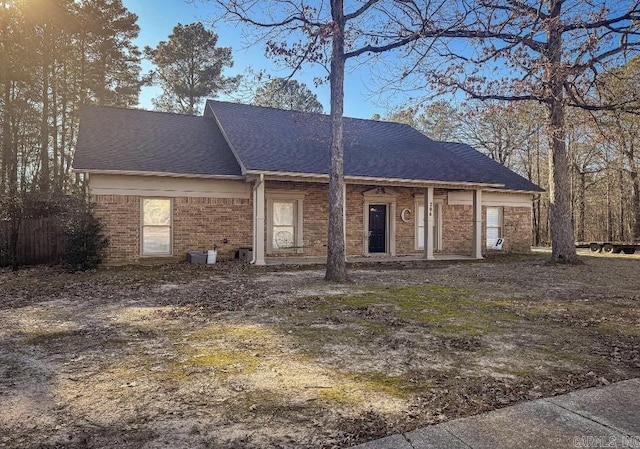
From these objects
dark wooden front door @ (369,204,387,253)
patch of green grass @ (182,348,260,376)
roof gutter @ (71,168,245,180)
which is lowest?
patch of green grass @ (182,348,260,376)

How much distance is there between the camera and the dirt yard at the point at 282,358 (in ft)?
9.70

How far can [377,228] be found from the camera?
53.5 ft

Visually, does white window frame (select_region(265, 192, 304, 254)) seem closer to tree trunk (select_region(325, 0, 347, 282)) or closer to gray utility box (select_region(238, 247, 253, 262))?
gray utility box (select_region(238, 247, 253, 262))

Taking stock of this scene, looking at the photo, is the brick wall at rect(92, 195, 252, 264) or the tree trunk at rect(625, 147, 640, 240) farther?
the tree trunk at rect(625, 147, 640, 240)

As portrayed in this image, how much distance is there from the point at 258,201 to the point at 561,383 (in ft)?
33.2

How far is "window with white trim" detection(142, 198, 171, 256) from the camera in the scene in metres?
13.0

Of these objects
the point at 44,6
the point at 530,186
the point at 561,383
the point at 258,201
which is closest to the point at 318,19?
the point at 258,201

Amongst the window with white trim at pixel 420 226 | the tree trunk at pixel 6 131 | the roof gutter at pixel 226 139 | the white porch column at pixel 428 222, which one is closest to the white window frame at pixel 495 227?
the window with white trim at pixel 420 226

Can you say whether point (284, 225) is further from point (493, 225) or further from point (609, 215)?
point (609, 215)

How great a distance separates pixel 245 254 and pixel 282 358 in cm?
954

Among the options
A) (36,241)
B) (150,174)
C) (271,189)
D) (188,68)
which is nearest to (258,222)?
(271,189)

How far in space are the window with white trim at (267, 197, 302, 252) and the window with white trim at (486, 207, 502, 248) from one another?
858cm

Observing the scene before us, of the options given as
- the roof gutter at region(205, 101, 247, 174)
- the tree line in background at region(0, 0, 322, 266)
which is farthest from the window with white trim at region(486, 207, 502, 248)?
the roof gutter at region(205, 101, 247, 174)

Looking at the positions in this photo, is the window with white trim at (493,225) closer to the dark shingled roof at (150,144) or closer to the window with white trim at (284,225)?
the window with white trim at (284,225)
